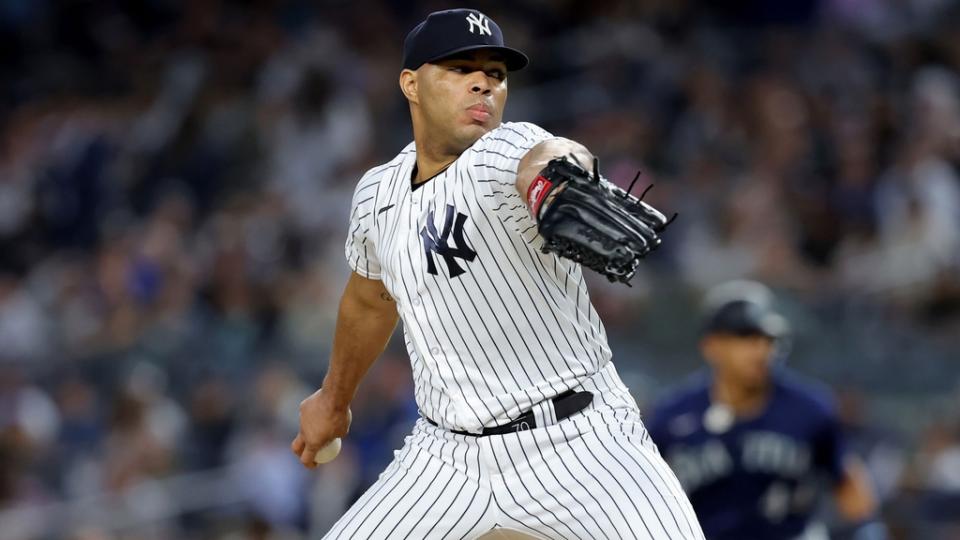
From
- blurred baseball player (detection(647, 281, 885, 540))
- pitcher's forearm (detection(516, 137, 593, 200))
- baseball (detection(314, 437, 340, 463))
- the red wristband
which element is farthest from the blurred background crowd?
the red wristband

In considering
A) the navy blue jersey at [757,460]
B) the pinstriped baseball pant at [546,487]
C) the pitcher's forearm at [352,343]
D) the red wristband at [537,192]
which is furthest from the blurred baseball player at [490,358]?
the navy blue jersey at [757,460]

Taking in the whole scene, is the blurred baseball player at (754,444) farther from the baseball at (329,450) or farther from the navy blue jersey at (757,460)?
the baseball at (329,450)

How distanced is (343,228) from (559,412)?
25.6ft

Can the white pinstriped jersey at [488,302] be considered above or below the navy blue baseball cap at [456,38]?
below

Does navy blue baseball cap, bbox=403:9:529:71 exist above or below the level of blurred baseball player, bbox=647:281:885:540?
above

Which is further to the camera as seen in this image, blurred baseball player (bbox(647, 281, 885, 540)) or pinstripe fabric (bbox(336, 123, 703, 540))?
blurred baseball player (bbox(647, 281, 885, 540))

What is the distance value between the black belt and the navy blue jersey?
2200mm

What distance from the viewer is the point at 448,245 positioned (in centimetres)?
411

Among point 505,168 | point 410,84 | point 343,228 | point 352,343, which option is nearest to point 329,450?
point 352,343

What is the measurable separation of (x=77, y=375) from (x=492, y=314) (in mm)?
8122

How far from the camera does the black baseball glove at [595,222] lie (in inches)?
133

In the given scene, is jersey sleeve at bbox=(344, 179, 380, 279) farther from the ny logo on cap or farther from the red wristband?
the red wristband

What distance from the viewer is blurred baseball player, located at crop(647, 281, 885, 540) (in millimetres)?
6141

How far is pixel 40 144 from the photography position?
1426cm
